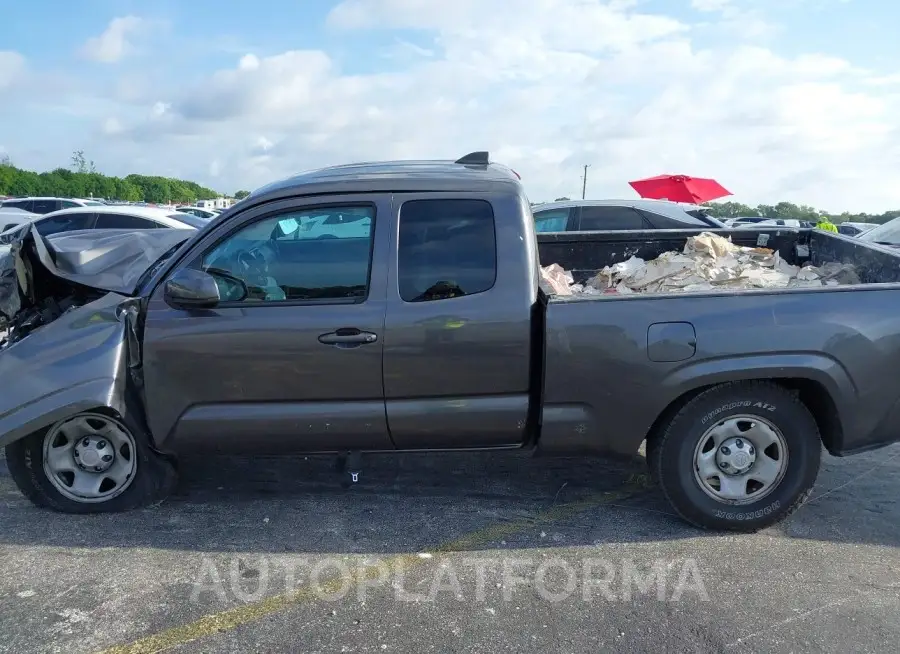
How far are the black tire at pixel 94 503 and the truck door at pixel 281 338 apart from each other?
10.8 inches

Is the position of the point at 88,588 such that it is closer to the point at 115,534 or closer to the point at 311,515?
the point at 115,534

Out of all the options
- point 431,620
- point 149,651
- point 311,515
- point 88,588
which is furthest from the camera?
point 311,515

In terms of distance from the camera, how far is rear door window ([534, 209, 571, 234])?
Result: 8.98 m

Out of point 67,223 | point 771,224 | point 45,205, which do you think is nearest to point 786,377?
point 771,224

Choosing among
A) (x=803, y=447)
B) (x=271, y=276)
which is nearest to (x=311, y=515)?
(x=271, y=276)

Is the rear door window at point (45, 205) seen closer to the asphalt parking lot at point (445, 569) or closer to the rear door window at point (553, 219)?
the rear door window at point (553, 219)

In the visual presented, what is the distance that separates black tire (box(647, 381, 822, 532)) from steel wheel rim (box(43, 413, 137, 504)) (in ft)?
9.55

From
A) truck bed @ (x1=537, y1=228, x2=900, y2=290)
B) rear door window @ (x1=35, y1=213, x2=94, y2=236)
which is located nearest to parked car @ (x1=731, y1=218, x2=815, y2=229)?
truck bed @ (x1=537, y1=228, x2=900, y2=290)

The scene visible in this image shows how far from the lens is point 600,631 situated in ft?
9.52

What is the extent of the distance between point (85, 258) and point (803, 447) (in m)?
4.16

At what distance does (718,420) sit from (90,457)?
11.1ft

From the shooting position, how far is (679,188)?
569 inches

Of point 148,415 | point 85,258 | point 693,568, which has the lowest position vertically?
point 693,568

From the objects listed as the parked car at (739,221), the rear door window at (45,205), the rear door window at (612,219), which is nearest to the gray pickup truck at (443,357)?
the rear door window at (612,219)
